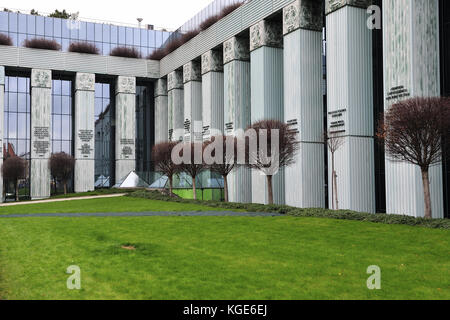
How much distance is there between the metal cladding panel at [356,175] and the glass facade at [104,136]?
116ft

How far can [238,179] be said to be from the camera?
3525cm

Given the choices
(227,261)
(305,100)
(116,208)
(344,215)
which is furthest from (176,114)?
(227,261)

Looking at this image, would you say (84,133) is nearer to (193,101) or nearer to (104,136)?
(104,136)

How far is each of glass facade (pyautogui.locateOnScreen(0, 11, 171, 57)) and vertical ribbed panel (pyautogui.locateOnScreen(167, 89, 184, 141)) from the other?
1074 centimetres

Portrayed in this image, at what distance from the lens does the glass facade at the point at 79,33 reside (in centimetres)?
5353

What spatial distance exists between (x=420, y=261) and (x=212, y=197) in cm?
2731

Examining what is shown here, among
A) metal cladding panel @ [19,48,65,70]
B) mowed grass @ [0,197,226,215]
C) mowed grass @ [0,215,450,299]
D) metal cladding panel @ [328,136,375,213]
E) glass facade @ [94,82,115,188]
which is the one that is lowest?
mowed grass @ [0,215,450,299]

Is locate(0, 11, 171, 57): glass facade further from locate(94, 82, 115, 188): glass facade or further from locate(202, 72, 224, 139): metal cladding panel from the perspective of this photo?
locate(202, 72, 224, 139): metal cladding panel

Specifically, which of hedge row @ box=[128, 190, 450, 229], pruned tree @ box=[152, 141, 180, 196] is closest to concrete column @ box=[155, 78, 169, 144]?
pruned tree @ box=[152, 141, 180, 196]

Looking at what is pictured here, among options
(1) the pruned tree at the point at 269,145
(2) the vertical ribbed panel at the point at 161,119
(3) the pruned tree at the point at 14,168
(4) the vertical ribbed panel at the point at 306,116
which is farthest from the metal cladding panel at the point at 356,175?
(3) the pruned tree at the point at 14,168

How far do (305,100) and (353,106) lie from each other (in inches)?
161

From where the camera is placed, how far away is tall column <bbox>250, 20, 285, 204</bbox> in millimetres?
32188

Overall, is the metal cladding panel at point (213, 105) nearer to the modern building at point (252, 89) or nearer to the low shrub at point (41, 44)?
the modern building at point (252, 89)
